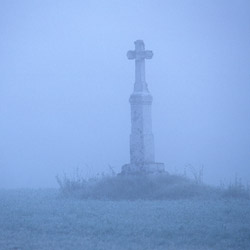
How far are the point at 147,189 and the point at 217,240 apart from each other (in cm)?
843

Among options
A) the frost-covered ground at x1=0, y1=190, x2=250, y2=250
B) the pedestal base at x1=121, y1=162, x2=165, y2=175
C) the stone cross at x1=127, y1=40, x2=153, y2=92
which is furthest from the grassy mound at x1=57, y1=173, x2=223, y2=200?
the stone cross at x1=127, y1=40, x2=153, y2=92

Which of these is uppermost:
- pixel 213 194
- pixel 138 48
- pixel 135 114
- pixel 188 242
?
pixel 138 48

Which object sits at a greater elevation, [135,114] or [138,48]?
[138,48]

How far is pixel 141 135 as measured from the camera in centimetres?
1994

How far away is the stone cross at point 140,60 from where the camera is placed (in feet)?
67.7

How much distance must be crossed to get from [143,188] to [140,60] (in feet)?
19.6

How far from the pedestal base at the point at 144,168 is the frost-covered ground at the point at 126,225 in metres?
3.93

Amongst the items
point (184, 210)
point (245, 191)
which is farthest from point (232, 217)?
point (245, 191)

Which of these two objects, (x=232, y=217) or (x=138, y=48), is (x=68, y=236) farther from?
(x=138, y=48)

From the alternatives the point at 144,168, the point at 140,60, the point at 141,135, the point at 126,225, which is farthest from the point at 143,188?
the point at 126,225

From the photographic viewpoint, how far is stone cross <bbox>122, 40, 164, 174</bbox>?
1961 centimetres

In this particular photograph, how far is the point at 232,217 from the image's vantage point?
12133 millimetres

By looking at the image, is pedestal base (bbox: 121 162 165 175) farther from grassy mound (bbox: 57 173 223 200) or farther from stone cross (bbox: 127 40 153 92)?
stone cross (bbox: 127 40 153 92)

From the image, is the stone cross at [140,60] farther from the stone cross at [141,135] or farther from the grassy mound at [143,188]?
the grassy mound at [143,188]
